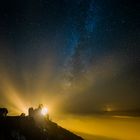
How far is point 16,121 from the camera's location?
49625 millimetres

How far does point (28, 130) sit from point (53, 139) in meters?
4.59

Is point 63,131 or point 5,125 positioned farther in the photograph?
point 63,131

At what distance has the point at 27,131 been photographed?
4906 centimetres

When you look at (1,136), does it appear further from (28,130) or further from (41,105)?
(41,105)

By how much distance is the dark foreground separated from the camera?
1816 inches

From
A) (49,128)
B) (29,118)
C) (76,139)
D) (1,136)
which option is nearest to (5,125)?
(1,136)

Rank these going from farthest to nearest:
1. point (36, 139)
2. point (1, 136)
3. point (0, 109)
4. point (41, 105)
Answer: point (41, 105) < point (0, 109) < point (36, 139) < point (1, 136)

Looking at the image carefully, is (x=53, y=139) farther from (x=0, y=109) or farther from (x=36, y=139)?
(x=0, y=109)

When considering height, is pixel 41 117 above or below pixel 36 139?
above

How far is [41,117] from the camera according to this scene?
179ft

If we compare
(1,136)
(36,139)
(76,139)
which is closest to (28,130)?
(36,139)

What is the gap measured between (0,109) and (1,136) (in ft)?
26.6

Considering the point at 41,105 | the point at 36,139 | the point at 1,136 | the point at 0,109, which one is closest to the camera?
the point at 1,136

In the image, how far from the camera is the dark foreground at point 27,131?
4614 cm
